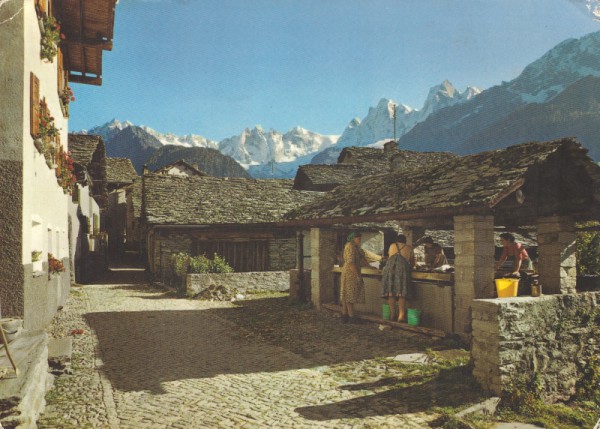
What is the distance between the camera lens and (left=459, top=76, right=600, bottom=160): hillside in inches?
3051

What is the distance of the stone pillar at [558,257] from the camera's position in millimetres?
8461

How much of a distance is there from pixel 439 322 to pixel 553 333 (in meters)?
2.99

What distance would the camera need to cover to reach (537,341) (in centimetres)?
645

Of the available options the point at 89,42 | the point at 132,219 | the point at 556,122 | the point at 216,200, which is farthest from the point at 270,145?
the point at 89,42

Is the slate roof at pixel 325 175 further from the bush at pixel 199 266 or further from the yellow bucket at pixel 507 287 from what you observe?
the yellow bucket at pixel 507 287

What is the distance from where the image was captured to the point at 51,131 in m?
8.20

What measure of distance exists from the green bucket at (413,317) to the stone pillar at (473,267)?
1.07 m

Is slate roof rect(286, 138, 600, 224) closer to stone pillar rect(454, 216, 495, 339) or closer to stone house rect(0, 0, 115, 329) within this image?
stone pillar rect(454, 216, 495, 339)

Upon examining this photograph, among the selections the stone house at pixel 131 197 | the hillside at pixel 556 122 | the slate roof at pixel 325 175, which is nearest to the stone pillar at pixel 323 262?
the slate roof at pixel 325 175

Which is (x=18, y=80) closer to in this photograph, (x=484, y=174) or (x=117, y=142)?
(x=484, y=174)

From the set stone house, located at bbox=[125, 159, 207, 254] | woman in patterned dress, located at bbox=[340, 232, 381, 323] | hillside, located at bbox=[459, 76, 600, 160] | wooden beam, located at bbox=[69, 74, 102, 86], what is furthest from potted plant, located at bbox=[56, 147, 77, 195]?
hillside, located at bbox=[459, 76, 600, 160]

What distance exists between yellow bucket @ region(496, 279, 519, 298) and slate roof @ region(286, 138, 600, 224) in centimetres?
133

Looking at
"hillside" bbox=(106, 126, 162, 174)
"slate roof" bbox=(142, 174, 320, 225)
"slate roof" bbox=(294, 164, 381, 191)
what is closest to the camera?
"slate roof" bbox=(142, 174, 320, 225)

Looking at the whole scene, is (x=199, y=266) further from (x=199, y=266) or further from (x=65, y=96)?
(x=65, y=96)
